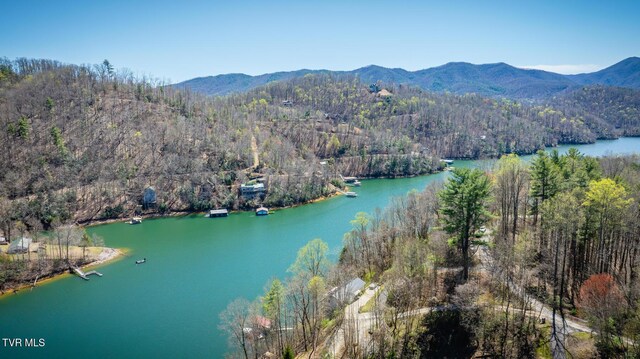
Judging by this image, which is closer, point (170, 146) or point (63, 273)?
point (63, 273)

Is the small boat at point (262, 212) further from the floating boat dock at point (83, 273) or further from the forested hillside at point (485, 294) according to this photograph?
the forested hillside at point (485, 294)

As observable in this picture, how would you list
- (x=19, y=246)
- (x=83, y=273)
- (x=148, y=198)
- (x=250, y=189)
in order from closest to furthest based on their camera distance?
(x=19, y=246) → (x=83, y=273) → (x=148, y=198) → (x=250, y=189)

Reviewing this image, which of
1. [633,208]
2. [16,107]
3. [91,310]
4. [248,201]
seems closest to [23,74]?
[16,107]

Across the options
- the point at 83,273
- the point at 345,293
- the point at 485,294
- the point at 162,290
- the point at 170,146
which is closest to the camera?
the point at 485,294

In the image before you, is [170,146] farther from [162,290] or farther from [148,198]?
[162,290]

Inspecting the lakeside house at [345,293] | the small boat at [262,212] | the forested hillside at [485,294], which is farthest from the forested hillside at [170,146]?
the forested hillside at [485,294]

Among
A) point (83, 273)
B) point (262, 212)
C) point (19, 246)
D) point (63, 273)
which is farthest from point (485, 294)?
point (19, 246)
